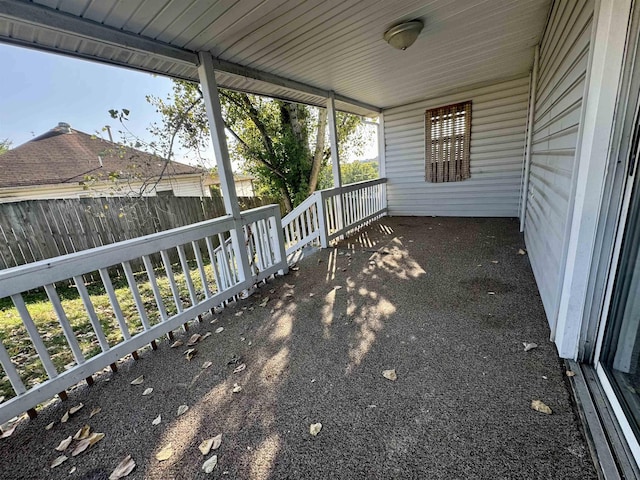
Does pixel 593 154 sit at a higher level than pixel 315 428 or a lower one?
higher

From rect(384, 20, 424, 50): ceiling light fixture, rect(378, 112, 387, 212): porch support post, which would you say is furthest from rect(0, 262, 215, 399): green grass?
rect(378, 112, 387, 212): porch support post

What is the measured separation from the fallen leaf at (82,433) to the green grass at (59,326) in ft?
3.44

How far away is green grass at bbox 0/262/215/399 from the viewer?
2387mm

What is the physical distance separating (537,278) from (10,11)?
439 centimetres

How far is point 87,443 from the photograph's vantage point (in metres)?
1.40

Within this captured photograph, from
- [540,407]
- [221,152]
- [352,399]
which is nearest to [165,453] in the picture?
[352,399]

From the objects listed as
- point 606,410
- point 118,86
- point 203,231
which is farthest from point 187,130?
point 606,410

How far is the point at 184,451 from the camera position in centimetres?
130

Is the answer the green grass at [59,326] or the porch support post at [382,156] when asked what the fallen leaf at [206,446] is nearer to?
the green grass at [59,326]

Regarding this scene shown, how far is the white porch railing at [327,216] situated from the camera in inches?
176

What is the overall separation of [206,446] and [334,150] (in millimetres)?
4372

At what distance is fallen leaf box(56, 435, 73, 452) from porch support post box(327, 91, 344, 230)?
4.12 metres

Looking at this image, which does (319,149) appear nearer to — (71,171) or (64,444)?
(71,171)

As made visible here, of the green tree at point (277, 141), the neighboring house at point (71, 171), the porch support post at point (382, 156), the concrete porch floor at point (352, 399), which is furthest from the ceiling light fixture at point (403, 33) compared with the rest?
the green tree at point (277, 141)
